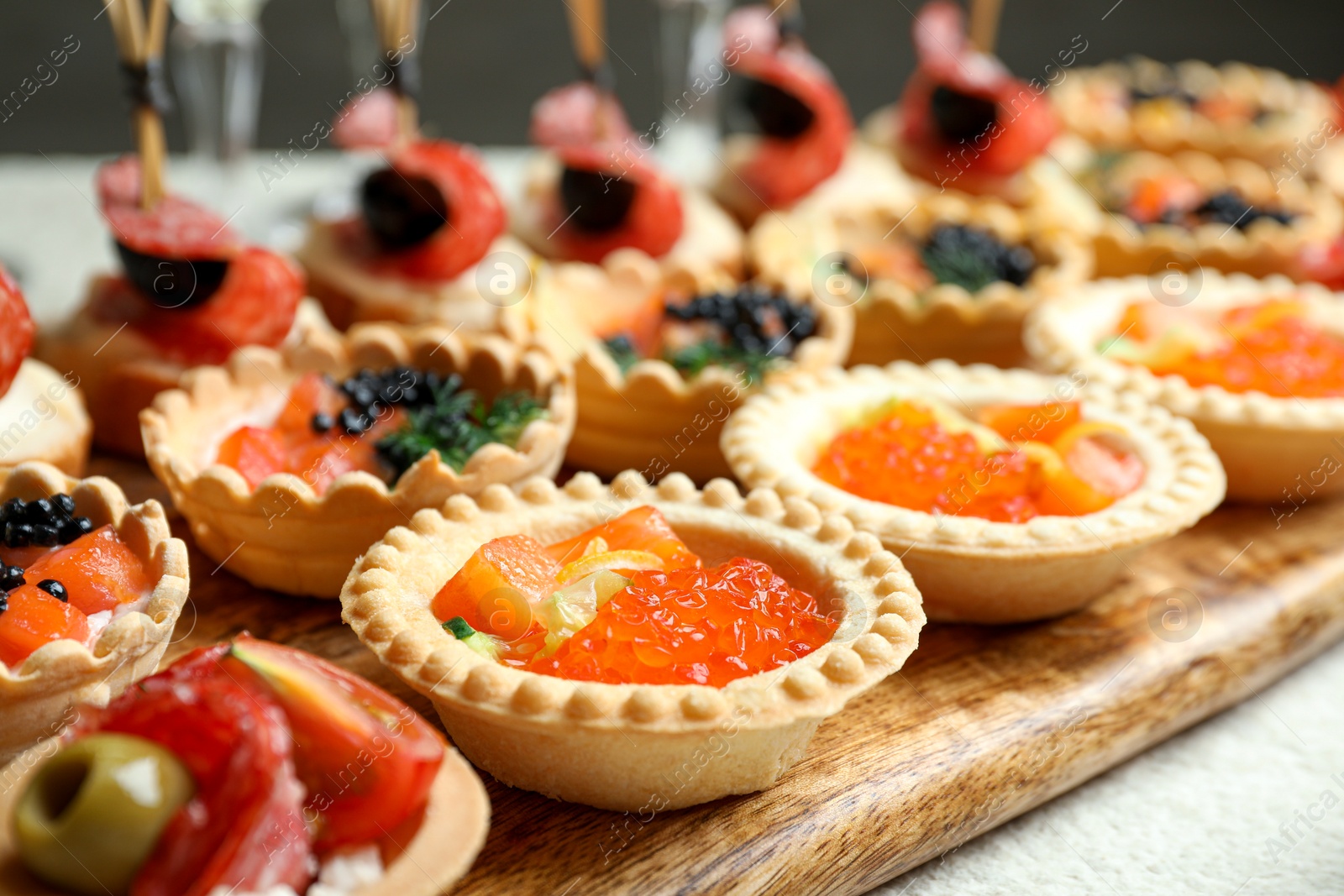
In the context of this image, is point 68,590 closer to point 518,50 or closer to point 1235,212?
point 1235,212

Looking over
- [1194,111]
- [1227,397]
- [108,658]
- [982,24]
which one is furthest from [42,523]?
[1194,111]

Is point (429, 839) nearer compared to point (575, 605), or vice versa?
point (429, 839)

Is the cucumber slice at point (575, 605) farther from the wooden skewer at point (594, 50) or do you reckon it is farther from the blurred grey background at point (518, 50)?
the blurred grey background at point (518, 50)

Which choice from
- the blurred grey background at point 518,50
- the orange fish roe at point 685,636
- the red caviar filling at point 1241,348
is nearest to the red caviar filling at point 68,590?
the orange fish roe at point 685,636

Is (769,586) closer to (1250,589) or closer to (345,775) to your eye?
(345,775)

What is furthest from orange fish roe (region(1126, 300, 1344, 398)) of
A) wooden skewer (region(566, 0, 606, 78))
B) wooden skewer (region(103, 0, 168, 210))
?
wooden skewer (region(103, 0, 168, 210))

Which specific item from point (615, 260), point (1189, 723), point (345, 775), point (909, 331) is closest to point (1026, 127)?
point (909, 331)
